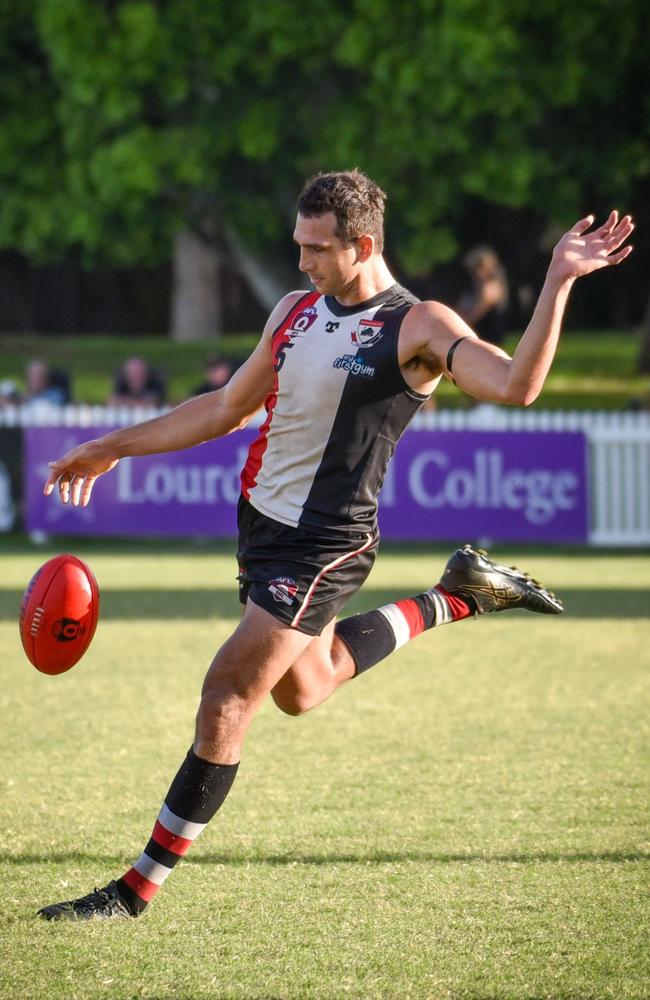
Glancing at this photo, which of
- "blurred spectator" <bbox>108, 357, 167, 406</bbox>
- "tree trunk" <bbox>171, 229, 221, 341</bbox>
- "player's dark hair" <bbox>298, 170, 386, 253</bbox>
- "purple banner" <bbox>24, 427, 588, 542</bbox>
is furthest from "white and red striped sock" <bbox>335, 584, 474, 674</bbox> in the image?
"tree trunk" <bbox>171, 229, 221, 341</bbox>

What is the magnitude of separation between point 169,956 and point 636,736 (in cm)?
326

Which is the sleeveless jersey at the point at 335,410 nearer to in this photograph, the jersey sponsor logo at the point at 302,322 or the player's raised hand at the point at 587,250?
the jersey sponsor logo at the point at 302,322

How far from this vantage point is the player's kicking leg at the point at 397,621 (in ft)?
16.5

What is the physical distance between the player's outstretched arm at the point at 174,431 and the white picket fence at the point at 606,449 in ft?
32.5

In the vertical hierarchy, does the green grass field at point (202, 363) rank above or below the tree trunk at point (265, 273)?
below

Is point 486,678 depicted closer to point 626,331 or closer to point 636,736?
point 636,736

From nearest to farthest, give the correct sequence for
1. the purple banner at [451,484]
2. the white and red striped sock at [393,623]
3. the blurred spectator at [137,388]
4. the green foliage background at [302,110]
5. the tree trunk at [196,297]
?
the white and red striped sock at [393,623]
the purple banner at [451,484]
the blurred spectator at [137,388]
the green foliage background at [302,110]
the tree trunk at [196,297]

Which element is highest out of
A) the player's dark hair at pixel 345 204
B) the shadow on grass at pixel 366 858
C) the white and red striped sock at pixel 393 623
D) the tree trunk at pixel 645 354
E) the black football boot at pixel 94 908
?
the tree trunk at pixel 645 354

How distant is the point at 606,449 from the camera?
15.0 meters

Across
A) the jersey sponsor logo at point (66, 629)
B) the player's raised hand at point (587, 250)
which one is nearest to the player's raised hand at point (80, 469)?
the jersey sponsor logo at point (66, 629)

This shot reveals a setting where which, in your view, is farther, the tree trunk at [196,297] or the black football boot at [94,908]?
the tree trunk at [196,297]

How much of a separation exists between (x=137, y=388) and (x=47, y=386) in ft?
3.91

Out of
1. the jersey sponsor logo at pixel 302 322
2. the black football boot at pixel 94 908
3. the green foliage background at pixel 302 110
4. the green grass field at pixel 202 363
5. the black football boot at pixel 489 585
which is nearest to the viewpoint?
the black football boot at pixel 94 908

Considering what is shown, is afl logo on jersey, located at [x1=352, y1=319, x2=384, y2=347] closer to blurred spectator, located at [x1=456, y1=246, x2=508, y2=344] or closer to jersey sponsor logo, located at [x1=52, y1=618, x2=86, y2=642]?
jersey sponsor logo, located at [x1=52, y1=618, x2=86, y2=642]
